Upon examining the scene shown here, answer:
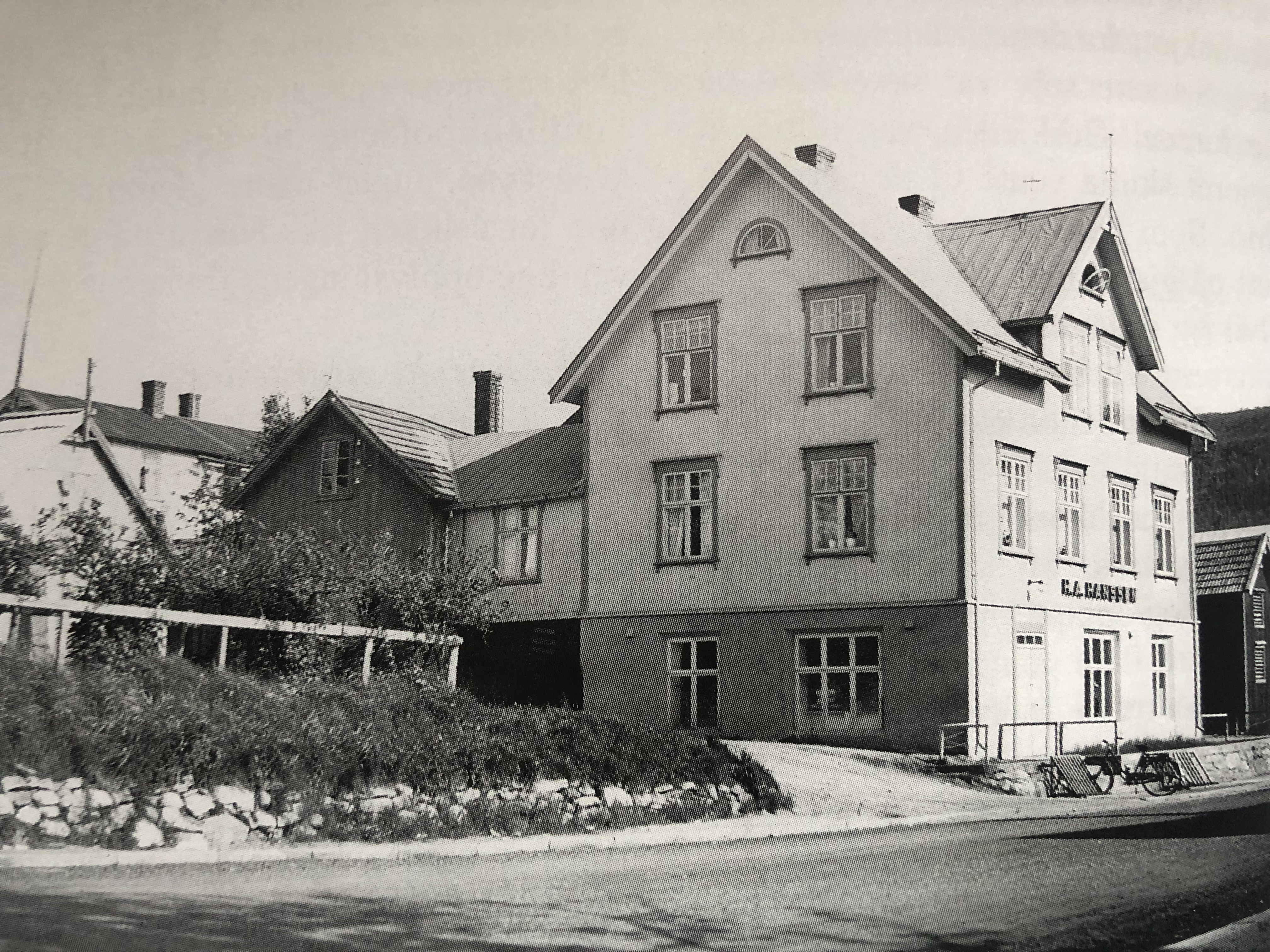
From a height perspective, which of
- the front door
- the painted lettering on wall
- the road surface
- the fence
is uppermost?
the painted lettering on wall

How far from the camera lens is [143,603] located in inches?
853

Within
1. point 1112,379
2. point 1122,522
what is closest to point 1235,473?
point 1122,522

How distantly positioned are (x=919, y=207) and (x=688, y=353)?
25.5 ft

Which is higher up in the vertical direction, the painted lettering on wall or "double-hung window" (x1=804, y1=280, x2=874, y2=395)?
"double-hung window" (x1=804, y1=280, x2=874, y2=395)

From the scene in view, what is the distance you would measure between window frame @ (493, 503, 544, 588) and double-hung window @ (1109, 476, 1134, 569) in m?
12.6

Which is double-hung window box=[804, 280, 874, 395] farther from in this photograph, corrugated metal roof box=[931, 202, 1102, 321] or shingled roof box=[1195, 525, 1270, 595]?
shingled roof box=[1195, 525, 1270, 595]

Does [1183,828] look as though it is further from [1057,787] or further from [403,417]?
[403,417]

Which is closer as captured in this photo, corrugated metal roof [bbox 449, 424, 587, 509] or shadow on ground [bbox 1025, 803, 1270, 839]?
shadow on ground [bbox 1025, 803, 1270, 839]

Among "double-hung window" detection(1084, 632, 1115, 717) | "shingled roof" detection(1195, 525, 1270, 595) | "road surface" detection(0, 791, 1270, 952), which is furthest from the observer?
"shingled roof" detection(1195, 525, 1270, 595)

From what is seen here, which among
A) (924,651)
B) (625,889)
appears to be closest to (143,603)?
(625,889)

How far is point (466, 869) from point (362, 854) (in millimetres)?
1202

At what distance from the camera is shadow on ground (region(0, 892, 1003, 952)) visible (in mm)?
9102

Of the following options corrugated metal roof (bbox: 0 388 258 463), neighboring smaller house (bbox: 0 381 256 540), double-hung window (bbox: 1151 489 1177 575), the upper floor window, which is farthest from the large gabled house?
corrugated metal roof (bbox: 0 388 258 463)

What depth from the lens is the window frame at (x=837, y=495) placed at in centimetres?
2792
